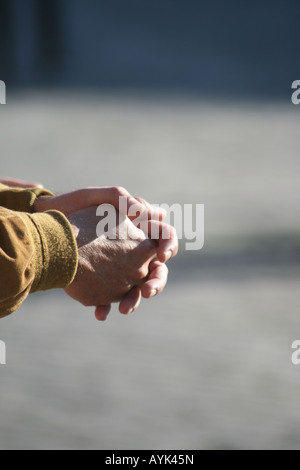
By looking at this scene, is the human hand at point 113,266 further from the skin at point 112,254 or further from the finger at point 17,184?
the finger at point 17,184

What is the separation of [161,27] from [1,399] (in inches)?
410

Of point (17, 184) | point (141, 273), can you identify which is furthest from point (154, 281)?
point (17, 184)

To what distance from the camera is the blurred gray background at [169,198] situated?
3570 mm

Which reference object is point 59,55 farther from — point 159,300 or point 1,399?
point 1,399

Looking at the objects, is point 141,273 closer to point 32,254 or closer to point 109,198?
point 109,198

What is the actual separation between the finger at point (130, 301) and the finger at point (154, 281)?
2.3 inches

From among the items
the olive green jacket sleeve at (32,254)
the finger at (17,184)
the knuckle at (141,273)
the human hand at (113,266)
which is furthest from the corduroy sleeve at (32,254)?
the finger at (17,184)

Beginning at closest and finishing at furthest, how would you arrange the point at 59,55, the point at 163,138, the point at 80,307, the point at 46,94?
the point at 80,307 < the point at 163,138 < the point at 46,94 < the point at 59,55

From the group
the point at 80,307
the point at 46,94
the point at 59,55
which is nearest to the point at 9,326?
the point at 80,307

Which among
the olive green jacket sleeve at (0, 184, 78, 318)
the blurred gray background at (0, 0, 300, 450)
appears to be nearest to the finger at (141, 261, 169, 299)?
the olive green jacket sleeve at (0, 184, 78, 318)

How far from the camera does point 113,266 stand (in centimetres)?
248

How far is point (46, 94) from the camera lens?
970 centimetres

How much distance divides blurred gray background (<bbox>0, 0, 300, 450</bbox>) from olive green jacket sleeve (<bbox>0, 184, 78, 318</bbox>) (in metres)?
1.39

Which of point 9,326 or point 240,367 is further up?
point 9,326
